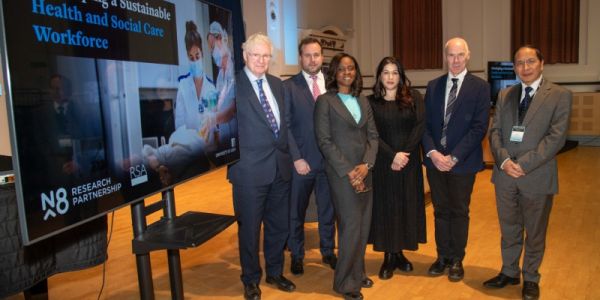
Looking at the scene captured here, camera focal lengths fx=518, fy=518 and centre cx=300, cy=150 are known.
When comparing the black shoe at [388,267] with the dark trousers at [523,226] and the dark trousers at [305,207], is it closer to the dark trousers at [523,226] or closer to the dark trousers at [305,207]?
the dark trousers at [305,207]

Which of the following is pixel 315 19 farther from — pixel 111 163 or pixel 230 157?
pixel 111 163

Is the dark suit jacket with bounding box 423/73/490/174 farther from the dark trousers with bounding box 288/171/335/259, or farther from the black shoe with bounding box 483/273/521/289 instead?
the dark trousers with bounding box 288/171/335/259

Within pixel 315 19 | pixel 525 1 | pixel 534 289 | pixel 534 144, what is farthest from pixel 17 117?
pixel 525 1

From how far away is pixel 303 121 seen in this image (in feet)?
11.2

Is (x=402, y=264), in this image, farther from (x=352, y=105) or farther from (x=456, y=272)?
(x=352, y=105)

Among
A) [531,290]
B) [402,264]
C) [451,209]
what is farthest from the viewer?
[402,264]

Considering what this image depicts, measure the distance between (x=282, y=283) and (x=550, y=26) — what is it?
9082 mm

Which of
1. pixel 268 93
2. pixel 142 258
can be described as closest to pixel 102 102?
pixel 142 258

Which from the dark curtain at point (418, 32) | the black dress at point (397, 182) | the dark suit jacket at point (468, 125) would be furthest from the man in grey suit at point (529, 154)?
the dark curtain at point (418, 32)

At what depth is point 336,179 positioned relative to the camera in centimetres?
291

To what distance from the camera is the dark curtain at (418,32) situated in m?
11.2

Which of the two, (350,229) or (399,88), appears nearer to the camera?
(350,229)

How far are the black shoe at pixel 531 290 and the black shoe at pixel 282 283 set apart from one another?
1362 mm

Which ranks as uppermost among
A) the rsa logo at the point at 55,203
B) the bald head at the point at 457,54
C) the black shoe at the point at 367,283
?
the bald head at the point at 457,54
